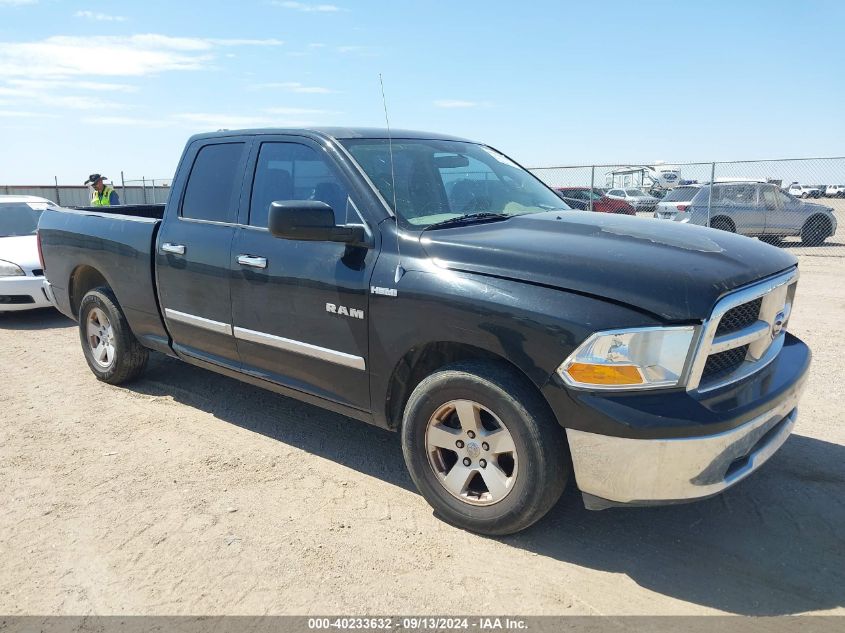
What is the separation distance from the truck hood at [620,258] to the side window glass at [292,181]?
2.26 ft

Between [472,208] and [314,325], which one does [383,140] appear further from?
[314,325]

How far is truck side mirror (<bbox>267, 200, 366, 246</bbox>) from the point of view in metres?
3.30

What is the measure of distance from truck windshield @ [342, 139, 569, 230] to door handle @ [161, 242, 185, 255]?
1.41 meters

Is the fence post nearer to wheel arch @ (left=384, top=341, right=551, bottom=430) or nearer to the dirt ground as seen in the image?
the dirt ground

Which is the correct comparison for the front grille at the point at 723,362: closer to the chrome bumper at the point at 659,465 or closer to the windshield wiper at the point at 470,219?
the chrome bumper at the point at 659,465

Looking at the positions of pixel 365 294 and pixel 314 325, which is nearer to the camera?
pixel 365 294

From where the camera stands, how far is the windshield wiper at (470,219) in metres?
3.48

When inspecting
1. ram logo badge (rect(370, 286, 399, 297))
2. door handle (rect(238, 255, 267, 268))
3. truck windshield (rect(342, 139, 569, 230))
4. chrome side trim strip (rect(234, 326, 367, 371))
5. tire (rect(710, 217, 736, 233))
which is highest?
truck windshield (rect(342, 139, 569, 230))

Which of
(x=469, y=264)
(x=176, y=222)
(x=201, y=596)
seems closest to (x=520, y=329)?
(x=469, y=264)

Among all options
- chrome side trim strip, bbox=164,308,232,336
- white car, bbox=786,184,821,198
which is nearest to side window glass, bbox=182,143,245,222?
chrome side trim strip, bbox=164,308,232,336

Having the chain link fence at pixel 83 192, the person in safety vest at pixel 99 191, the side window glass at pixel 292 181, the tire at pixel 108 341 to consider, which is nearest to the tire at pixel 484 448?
the side window glass at pixel 292 181

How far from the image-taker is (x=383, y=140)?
4043 millimetres

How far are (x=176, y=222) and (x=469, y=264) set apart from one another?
2476mm

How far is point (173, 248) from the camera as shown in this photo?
4496 millimetres
